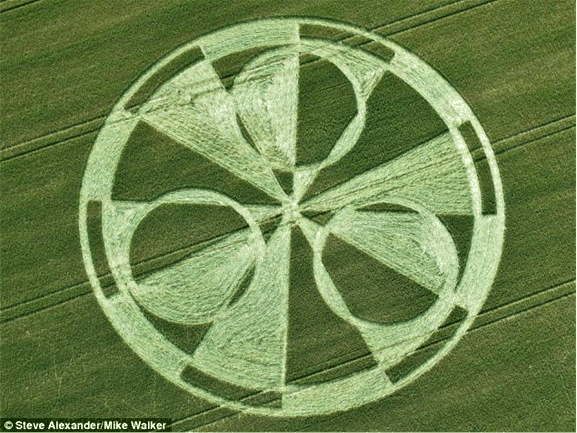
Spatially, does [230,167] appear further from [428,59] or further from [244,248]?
[428,59]

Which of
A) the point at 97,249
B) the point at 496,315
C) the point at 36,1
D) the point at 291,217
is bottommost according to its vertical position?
the point at 496,315

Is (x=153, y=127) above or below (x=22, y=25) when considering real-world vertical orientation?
below

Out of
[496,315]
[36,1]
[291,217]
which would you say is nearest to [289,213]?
[291,217]

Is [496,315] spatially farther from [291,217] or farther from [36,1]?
[36,1]

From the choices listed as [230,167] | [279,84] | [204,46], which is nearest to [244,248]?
[230,167]

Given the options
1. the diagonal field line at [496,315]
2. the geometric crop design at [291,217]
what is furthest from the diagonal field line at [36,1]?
the diagonal field line at [496,315]

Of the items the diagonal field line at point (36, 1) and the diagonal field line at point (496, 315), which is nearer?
the diagonal field line at point (496, 315)

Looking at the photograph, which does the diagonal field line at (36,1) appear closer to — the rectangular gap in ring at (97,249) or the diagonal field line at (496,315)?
the rectangular gap in ring at (97,249)

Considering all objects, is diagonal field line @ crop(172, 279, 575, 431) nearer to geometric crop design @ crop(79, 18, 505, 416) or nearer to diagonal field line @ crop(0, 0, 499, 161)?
geometric crop design @ crop(79, 18, 505, 416)

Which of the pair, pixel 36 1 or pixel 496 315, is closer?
pixel 496 315
